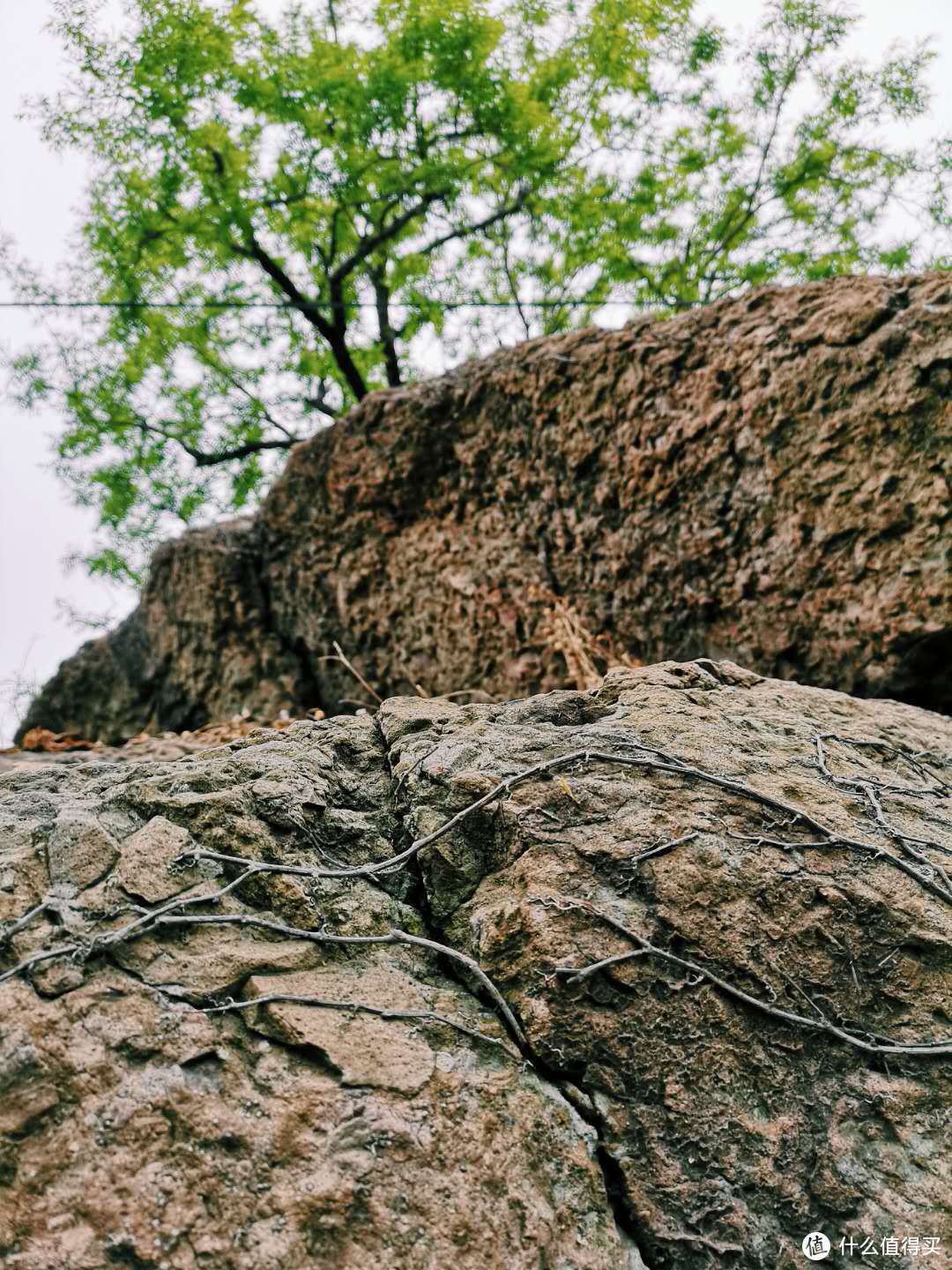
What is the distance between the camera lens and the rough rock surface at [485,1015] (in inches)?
47.5

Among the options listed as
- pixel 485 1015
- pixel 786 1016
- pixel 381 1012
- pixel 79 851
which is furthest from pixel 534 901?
pixel 79 851

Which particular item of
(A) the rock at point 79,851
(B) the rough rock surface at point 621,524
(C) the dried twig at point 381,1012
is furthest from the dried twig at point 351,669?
(C) the dried twig at point 381,1012

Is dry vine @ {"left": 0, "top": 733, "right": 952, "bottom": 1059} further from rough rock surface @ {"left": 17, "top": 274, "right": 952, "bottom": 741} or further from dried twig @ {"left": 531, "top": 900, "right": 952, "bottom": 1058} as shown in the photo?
rough rock surface @ {"left": 17, "top": 274, "right": 952, "bottom": 741}

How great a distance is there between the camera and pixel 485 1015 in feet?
4.91

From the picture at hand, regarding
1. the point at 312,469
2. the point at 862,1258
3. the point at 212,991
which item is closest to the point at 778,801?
the point at 862,1258

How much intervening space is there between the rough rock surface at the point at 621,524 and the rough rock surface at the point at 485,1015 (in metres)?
1.15

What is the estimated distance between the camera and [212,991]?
1403 millimetres

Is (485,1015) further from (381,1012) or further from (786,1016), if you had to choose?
(786,1016)

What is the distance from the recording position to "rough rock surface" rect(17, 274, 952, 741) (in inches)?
113

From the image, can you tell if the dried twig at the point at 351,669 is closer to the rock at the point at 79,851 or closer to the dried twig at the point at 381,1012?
the rock at the point at 79,851

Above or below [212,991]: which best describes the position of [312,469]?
above

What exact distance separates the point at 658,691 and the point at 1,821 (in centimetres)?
145

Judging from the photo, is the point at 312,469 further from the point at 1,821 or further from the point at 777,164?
the point at 777,164

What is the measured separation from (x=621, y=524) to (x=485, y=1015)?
230 cm
